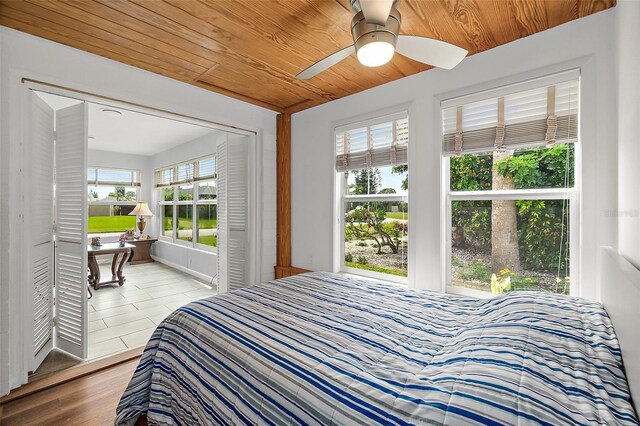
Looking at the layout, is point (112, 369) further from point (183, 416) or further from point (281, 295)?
point (281, 295)

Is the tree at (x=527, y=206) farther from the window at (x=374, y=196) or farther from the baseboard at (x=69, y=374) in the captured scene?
the baseboard at (x=69, y=374)

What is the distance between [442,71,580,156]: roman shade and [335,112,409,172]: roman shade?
1.32ft

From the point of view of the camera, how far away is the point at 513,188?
214 centimetres

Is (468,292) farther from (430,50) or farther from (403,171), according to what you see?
(430,50)

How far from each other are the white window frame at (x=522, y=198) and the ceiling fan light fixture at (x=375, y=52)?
3.93ft

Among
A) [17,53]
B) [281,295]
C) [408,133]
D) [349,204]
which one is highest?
[17,53]

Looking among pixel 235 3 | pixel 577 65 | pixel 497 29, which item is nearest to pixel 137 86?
pixel 235 3

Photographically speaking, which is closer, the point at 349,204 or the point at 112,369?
the point at 112,369

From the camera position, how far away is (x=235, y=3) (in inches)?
65.6

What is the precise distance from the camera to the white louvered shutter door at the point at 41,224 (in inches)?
83.4

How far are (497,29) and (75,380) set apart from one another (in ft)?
12.8

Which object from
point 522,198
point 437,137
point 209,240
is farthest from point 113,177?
point 522,198

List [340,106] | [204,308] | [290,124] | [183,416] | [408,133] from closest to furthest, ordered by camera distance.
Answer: [183,416], [204,308], [408,133], [340,106], [290,124]

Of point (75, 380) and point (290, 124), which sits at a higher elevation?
point (290, 124)
